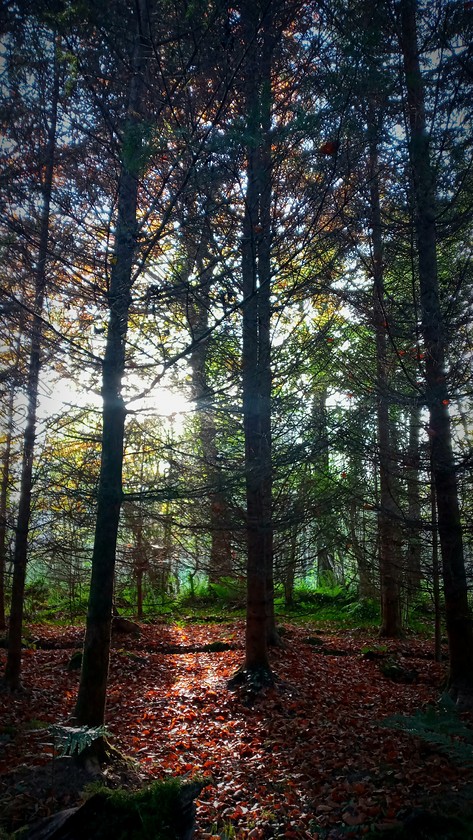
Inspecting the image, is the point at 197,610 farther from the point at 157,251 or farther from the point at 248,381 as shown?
the point at 157,251

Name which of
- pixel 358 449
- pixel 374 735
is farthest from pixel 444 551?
pixel 374 735

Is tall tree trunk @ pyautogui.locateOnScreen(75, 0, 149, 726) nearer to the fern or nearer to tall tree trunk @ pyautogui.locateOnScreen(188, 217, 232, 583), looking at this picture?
the fern

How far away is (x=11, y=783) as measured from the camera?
4734 millimetres

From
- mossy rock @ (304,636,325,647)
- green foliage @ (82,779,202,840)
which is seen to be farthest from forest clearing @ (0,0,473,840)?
mossy rock @ (304,636,325,647)

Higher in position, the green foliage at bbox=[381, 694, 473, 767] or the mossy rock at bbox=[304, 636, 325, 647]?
the green foliage at bbox=[381, 694, 473, 767]

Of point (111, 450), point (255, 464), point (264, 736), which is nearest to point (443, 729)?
point (264, 736)

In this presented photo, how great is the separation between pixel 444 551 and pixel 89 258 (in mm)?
6053

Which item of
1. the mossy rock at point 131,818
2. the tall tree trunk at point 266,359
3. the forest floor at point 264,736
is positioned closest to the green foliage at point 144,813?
the mossy rock at point 131,818

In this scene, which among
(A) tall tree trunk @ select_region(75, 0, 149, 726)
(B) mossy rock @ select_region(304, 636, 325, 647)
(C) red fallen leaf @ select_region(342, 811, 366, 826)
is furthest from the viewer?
(B) mossy rock @ select_region(304, 636, 325, 647)

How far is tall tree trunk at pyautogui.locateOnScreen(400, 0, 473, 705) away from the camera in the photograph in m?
6.81

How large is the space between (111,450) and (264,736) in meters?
4.30

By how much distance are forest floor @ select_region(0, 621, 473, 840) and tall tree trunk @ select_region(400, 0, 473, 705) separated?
956mm

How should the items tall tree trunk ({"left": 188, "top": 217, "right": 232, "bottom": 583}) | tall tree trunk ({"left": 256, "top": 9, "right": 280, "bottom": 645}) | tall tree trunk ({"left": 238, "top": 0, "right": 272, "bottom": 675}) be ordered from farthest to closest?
tall tree trunk ({"left": 238, "top": 0, "right": 272, "bottom": 675})
tall tree trunk ({"left": 188, "top": 217, "right": 232, "bottom": 583})
tall tree trunk ({"left": 256, "top": 9, "right": 280, "bottom": 645})

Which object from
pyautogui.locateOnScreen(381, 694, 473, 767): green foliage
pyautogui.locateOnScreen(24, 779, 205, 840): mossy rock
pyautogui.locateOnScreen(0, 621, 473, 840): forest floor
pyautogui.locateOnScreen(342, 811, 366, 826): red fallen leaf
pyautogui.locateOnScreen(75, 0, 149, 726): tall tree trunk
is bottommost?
pyautogui.locateOnScreen(0, 621, 473, 840): forest floor
